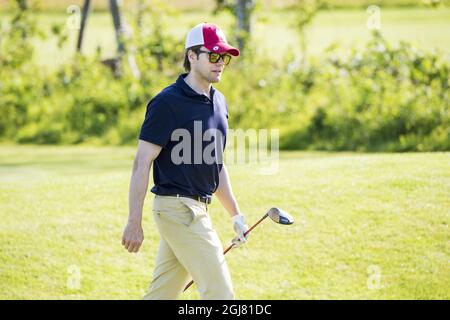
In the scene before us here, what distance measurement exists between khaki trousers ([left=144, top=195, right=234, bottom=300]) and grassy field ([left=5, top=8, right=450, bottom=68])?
21.1m

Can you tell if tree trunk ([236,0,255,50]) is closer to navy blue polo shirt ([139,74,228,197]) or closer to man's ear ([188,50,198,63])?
man's ear ([188,50,198,63])

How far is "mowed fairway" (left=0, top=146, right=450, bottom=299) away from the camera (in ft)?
24.1

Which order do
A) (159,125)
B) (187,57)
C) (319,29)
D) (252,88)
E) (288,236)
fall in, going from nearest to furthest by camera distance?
(159,125)
(187,57)
(288,236)
(252,88)
(319,29)

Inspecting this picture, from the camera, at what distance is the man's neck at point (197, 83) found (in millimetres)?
5238

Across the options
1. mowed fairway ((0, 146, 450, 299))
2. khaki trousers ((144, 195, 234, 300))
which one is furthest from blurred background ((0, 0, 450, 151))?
khaki trousers ((144, 195, 234, 300))

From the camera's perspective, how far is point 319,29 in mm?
36875

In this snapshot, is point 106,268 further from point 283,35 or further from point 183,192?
point 283,35

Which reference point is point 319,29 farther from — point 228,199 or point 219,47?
point 219,47

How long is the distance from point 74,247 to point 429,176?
146 inches

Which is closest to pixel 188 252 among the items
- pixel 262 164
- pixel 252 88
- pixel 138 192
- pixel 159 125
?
pixel 138 192

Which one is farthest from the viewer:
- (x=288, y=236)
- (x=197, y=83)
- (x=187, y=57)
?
(x=288, y=236)

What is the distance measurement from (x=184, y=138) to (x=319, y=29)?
32526mm

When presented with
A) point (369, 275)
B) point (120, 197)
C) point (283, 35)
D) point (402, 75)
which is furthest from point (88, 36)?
point (369, 275)

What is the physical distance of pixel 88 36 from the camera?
3675 cm
